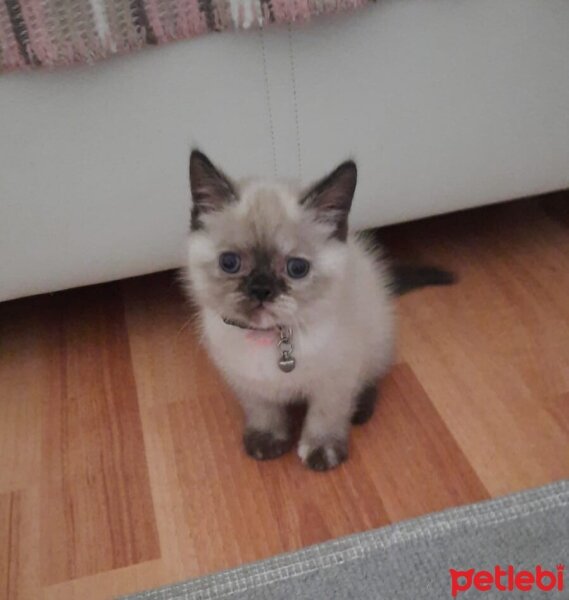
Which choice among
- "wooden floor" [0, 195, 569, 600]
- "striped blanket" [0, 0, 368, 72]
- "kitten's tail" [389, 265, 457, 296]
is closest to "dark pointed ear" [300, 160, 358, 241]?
"striped blanket" [0, 0, 368, 72]

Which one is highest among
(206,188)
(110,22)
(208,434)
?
(110,22)

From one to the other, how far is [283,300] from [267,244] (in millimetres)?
79

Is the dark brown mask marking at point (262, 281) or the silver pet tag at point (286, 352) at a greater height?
the dark brown mask marking at point (262, 281)

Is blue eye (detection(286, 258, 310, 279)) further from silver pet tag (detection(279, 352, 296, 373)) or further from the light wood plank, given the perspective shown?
the light wood plank

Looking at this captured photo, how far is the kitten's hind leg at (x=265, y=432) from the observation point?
113 centimetres

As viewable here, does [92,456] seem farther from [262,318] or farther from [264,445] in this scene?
[262,318]

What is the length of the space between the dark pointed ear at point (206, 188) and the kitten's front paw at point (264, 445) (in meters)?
0.37

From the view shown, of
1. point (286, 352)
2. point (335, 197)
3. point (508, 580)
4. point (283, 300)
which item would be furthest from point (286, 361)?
point (508, 580)

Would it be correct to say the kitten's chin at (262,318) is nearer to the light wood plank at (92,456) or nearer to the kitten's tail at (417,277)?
the light wood plank at (92,456)

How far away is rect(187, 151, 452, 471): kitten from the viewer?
93 centimetres

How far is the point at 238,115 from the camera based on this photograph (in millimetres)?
1167

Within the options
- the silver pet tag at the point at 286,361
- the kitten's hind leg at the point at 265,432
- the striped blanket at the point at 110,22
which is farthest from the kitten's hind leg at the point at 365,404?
the striped blanket at the point at 110,22

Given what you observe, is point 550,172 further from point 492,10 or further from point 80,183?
point 80,183

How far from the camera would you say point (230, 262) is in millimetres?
958
